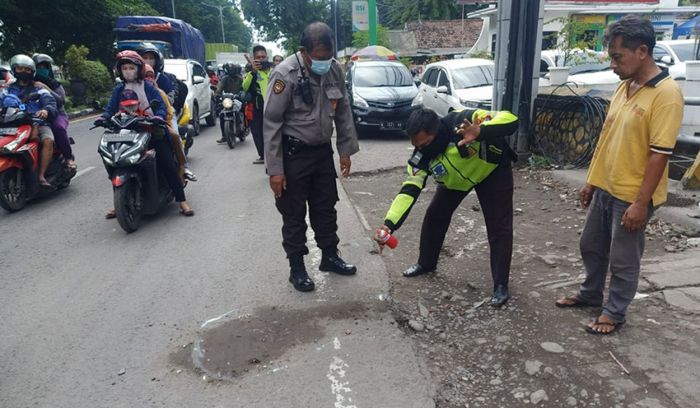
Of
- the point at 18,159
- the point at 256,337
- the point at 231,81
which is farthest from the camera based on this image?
the point at 231,81

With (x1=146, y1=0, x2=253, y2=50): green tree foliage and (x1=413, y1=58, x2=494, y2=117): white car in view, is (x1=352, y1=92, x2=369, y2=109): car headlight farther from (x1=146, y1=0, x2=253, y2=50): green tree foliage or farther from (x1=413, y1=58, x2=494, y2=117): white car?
(x1=146, y1=0, x2=253, y2=50): green tree foliage

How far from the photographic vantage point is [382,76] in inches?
508

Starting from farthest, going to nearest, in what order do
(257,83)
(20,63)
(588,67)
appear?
1. (588,67)
2. (257,83)
3. (20,63)

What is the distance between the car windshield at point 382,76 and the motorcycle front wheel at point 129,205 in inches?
308

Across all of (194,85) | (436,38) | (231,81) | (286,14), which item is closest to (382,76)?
(231,81)

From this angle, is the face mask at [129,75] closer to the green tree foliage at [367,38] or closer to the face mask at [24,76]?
the face mask at [24,76]

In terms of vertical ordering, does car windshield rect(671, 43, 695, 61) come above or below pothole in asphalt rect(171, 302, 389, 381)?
above

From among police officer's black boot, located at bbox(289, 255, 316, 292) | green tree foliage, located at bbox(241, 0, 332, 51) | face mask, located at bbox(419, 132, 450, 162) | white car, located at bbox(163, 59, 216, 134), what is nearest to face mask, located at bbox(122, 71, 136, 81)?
police officer's black boot, located at bbox(289, 255, 316, 292)

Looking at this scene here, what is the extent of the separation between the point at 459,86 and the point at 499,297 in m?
7.87

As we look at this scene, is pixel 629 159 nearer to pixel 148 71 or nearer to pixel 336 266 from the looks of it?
pixel 336 266

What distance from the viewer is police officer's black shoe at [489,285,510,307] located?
3.64m

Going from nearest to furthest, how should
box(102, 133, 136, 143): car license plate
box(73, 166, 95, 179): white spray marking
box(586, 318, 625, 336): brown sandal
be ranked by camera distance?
box(586, 318, 625, 336): brown sandal → box(102, 133, 136, 143): car license plate → box(73, 166, 95, 179): white spray marking

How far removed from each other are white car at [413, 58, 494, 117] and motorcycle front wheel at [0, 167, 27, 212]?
284 inches

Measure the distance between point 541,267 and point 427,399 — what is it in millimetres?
2164
